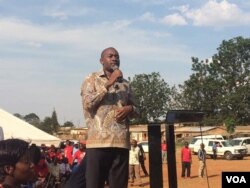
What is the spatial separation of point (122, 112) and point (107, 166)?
43 centimetres

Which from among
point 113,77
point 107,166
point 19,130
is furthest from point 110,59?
point 19,130

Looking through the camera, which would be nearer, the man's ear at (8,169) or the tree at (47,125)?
the man's ear at (8,169)

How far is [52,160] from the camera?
1525 cm

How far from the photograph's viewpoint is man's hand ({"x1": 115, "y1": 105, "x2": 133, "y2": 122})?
4215 millimetres

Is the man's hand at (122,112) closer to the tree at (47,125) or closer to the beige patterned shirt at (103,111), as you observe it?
the beige patterned shirt at (103,111)

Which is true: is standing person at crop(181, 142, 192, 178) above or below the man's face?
below

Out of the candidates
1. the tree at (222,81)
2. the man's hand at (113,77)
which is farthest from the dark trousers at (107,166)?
the tree at (222,81)

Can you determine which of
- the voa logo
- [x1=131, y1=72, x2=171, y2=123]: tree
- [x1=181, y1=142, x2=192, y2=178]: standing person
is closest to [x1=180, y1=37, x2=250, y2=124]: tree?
[x1=131, y1=72, x2=171, y2=123]: tree

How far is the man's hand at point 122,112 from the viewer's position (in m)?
4.21

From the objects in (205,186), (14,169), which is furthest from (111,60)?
(205,186)

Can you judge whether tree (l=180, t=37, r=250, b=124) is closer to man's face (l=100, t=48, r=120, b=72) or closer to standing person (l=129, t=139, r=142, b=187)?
standing person (l=129, t=139, r=142, b=187)

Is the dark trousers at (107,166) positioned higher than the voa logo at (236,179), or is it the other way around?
the dark trousers at (107,166)

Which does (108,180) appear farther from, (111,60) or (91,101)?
(111,60)

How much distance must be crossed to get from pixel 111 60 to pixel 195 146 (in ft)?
123
